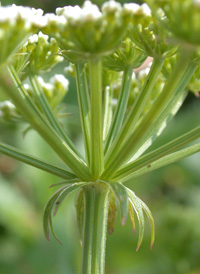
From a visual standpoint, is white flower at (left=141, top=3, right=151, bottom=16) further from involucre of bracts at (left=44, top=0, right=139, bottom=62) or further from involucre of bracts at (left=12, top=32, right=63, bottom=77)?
involucre of bracts at (left=12, top=32, right=63, bottom=77)

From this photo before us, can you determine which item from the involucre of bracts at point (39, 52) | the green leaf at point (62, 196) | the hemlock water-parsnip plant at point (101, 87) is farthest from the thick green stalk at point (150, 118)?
the involucre of bracts at point (39, 52)

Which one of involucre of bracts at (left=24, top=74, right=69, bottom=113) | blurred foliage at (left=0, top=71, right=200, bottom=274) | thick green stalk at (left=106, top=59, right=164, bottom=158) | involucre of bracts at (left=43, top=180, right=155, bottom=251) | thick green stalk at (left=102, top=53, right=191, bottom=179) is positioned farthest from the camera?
blurred foliage at (left=0, top=71, right=200, bottom=274)

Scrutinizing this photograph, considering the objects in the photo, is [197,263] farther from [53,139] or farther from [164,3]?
[164,3]

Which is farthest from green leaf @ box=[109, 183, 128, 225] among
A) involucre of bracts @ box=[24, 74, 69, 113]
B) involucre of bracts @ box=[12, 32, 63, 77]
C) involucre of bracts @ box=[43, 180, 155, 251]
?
involucre of bracts @ box=[24, 74, 69, 113]

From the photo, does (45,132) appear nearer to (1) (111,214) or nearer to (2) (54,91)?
(1) (111,214)

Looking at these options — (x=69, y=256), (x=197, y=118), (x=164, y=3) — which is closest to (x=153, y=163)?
(x=164, y=3)

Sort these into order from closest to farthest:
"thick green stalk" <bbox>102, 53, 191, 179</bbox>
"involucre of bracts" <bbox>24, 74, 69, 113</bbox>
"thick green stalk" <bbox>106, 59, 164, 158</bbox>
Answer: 1. "thick green stalk" <bbox>102, 53, 191, 179</bbox>
2. "thick green stalk" <bbox>106, 59, 164, 158</bbox>
3. "involucre of bracts" <bbox>24, 74, 69, 113</bbox>

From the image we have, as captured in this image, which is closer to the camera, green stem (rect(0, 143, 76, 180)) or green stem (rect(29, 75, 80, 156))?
green stem (rect(0, 143, 76, 180))
